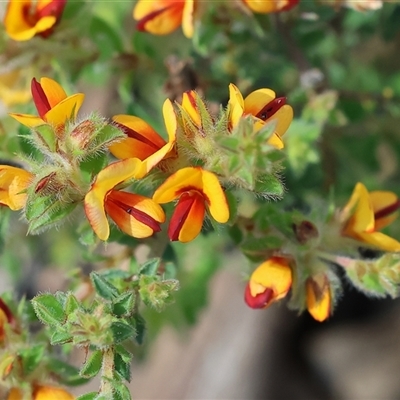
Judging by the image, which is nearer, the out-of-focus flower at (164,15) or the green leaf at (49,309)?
the green leaf at (49,309)

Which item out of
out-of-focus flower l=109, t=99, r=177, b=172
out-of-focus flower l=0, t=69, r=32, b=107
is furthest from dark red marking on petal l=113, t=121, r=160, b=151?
out-of-focus flower l=0, t=69, r=32, b=107

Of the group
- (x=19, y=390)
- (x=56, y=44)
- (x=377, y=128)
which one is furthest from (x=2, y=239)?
(x=377, y=128)

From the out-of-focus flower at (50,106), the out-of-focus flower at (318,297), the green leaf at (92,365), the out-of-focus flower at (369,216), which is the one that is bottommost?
the out-of-focus flower at (318,297)

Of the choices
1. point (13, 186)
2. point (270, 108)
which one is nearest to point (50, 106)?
point (13, 186)

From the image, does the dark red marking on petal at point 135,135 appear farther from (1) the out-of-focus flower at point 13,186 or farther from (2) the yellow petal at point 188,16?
(2) the yellow petal at point 188,16

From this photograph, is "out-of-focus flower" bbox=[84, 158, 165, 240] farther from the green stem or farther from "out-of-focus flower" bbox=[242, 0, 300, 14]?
"out-of-focus flower" bbox=[242, 0, 300, 14]

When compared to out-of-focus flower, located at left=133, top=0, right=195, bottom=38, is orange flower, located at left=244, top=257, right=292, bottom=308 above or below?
below

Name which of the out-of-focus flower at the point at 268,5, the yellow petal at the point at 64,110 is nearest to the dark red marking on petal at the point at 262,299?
the yellow petal at the point at 64,110
